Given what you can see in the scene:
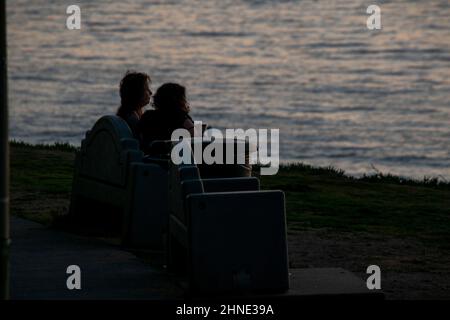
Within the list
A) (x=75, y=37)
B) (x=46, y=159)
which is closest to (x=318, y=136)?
(x=46, y=159)

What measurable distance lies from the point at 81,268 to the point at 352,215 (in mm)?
4428

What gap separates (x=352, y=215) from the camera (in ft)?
46.1

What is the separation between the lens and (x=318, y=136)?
99.6ft

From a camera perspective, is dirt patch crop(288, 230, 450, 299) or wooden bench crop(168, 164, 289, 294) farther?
dirt patch crop(288, 230, 450, 299)

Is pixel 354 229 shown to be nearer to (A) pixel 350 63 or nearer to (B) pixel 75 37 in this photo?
(A) pixel 350 63

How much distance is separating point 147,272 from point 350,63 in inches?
1454

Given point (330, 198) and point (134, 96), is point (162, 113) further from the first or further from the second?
point (330, 198)

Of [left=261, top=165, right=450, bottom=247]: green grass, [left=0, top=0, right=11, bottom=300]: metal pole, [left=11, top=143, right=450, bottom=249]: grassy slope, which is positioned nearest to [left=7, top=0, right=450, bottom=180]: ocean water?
[left=261, top=165, right=450, bottom=247]: green grass

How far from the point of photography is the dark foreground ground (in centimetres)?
1104

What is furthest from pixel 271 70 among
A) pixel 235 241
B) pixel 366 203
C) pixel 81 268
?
pixel 235 241

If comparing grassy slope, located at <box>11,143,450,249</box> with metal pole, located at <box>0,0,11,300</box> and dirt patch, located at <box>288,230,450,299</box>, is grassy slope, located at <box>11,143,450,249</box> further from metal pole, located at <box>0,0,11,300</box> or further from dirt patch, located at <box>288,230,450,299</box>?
metal pole, located at <box>0,0,11,300</box>

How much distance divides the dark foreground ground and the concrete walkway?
1.16 meters

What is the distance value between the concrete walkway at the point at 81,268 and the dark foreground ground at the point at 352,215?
1164 mm

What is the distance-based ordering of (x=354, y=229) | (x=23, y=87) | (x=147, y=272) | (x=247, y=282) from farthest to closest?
(x=23, y=87) → (x=354, y=229) → (x=147, y=272) → (x=247, y=282)
